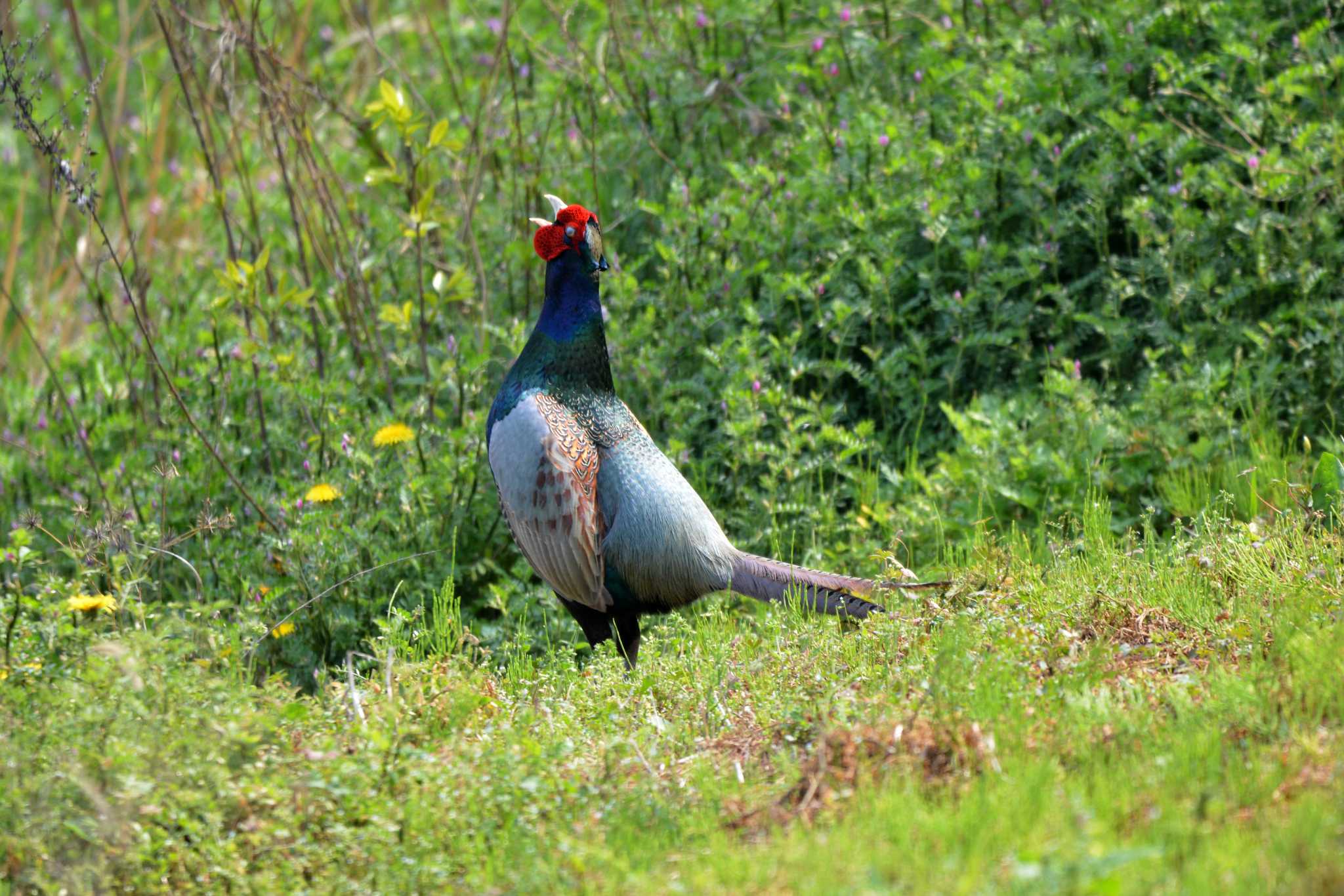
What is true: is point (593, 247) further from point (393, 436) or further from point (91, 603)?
point (91, 603)

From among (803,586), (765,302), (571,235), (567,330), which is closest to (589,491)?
(567,330)

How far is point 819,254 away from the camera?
6.31 m

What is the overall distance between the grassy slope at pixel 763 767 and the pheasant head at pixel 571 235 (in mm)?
1667

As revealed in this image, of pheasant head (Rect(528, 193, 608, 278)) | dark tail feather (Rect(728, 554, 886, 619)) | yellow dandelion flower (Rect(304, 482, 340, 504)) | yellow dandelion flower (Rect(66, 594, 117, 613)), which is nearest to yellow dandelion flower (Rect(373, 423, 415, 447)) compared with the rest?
yellow dandelion flower (Rect(304, 482, 340, 504))

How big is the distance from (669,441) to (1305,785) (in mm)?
3294

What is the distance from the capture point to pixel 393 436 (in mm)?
5516

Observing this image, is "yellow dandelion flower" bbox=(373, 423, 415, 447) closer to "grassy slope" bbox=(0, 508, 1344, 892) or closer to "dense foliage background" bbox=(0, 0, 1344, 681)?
"dense foliage background" bbox=(0, 0, 1344, 681)

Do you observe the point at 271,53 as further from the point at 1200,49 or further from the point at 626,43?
the point at 1200,49

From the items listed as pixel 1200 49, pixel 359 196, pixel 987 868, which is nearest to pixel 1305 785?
pixel 987 868

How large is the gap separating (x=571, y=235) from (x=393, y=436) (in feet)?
3.97

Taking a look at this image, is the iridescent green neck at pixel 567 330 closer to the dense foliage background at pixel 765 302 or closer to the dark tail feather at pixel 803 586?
the dense foliage background at pixel 765 302

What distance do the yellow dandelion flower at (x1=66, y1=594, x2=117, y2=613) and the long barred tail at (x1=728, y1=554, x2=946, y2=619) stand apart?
80.3 inches

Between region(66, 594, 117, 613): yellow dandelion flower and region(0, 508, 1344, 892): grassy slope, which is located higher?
region(66, 594, 117, 613): yellow dandelion flower

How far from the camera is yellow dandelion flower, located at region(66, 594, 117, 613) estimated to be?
3.64 meters
